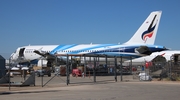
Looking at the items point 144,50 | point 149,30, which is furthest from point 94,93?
point 149,30

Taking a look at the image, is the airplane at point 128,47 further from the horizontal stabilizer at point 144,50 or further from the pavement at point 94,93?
the pavement at point 94,93

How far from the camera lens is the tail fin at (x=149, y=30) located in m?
51.2

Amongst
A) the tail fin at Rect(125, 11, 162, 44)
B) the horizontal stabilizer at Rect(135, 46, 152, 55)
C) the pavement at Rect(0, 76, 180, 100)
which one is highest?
the tail fin at Rect(125, 11, 162, 44)

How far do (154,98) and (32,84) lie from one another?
12259 millimetres

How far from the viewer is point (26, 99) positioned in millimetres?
15281

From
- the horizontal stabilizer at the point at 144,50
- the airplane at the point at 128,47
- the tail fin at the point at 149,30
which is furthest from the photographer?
the tail fin at the point at 149,30

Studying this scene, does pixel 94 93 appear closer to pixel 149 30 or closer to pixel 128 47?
pixel 128 47

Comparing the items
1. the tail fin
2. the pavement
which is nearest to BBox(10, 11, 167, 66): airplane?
the tail fin

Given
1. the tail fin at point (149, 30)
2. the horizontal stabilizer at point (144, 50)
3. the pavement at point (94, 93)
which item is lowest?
the pavement at point (94, 93)

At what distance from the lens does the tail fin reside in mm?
51219

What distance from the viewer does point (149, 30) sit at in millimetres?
51750

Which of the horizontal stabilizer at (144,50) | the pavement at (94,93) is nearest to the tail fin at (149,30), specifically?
the horizontal stabilizer at (144,50)

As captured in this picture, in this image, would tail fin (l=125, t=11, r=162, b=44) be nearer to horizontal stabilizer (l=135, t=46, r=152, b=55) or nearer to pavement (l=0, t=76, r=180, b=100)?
horizontal stabilizer (l=135, t=46, r=152, b=55)

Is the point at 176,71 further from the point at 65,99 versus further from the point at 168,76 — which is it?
the point at 65,99
